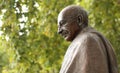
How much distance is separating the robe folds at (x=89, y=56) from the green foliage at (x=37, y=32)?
6.55 meters

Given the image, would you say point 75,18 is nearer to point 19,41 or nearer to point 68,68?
point 68,68

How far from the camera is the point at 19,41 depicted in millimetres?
10688

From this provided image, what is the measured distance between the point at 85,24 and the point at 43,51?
6.79m

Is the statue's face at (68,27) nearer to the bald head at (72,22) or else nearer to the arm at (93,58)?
the bald head at (72,22)

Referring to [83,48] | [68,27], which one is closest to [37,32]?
Answer: [68,27]

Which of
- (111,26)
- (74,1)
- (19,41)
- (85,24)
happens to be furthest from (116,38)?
(85,24)

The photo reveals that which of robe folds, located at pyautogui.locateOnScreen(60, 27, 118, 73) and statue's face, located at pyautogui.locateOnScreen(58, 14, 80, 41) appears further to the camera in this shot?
statue's face, located at pyautogui.locateOnScreen(58, 14, 80, 41)

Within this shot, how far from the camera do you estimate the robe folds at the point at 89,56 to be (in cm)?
384

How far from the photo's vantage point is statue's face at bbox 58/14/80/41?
4141mm

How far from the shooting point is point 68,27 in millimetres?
4148

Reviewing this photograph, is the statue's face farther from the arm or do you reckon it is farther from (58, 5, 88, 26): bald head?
the arm

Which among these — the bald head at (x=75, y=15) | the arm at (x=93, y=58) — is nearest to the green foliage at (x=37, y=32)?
the bald head at (x=75, y=15)

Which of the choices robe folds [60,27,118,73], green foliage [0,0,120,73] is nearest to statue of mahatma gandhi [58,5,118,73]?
robe folds [60,27,118,73]

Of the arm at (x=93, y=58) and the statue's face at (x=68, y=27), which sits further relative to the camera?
the statue's face at (x=68, y=27)
